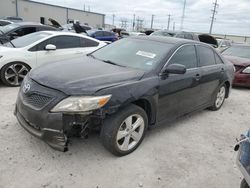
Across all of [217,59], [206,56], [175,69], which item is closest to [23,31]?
[206,56]

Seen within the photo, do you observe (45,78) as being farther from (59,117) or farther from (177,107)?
(177,107)

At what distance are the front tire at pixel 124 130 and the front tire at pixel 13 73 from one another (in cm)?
364

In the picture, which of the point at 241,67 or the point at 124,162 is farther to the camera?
the point at 241,67

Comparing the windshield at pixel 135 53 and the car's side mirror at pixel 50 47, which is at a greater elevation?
the windshield at pixel 135 53

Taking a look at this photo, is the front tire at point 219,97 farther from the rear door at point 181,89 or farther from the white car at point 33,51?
the white car at point 33,51

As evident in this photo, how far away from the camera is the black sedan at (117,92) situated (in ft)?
8.43

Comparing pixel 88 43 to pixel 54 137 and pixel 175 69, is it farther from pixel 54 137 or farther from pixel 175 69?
pixel 54 137

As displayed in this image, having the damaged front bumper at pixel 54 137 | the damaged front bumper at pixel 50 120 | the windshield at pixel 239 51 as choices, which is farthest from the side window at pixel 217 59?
the windshield at pixel 239 51

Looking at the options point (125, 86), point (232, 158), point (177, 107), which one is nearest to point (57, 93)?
point (125, 86)

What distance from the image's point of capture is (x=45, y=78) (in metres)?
2.86

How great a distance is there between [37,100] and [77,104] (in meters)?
0.52

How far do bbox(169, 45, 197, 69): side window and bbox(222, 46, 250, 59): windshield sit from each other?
504 cm

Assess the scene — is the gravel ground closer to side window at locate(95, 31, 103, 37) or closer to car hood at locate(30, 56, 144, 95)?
car hood at locate(30, 56, 144, 95)

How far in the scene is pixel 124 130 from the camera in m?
2.96
